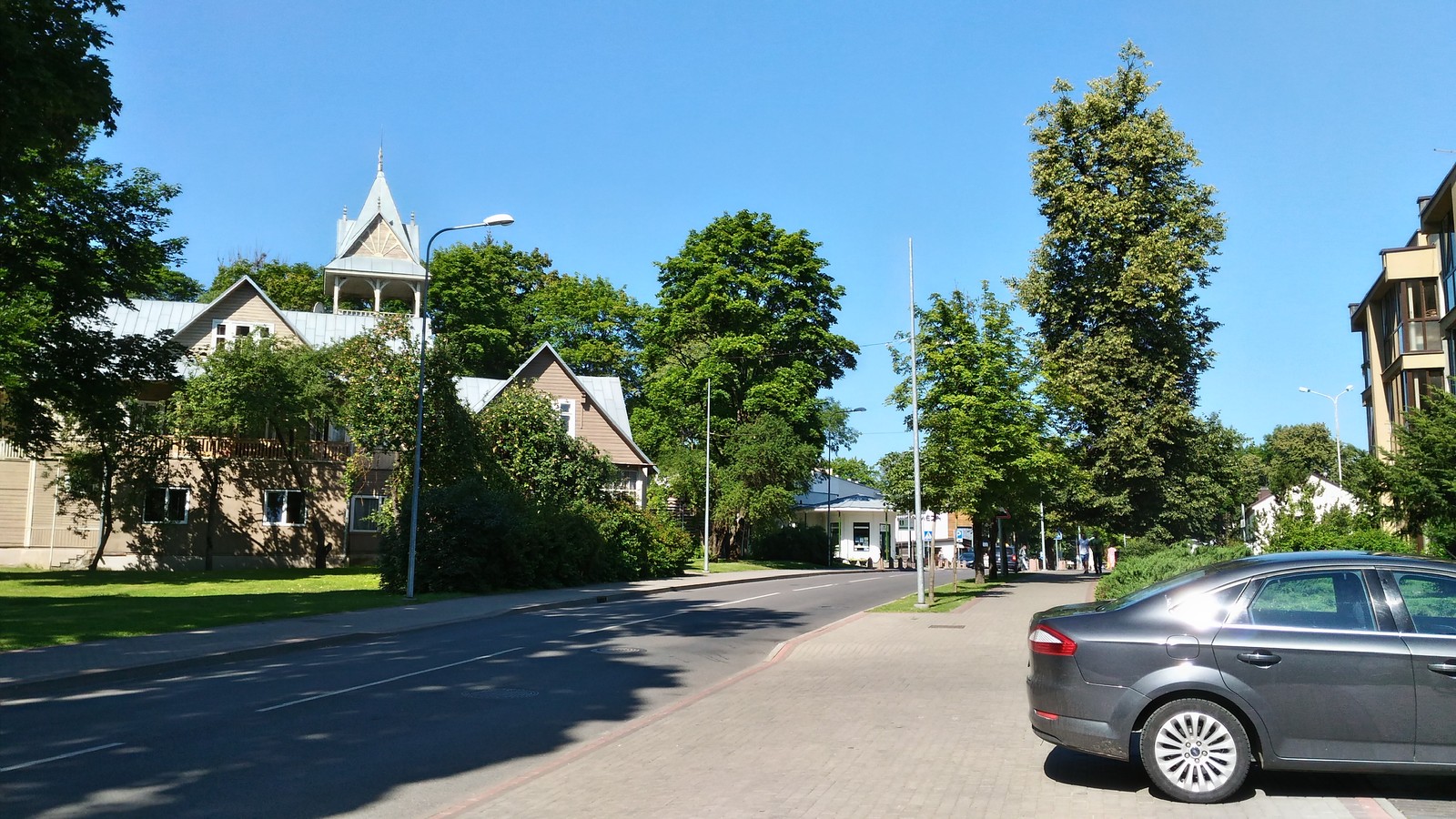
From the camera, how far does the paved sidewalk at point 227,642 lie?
12.4 meters

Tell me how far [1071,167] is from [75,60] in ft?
104

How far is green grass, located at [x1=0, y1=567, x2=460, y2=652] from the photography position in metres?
17.3

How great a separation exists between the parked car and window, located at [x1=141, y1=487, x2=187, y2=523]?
42.7 m

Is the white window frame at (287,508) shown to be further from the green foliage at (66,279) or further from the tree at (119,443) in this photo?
the green foliage at (66,279)

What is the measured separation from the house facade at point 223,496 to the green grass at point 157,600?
340 cm

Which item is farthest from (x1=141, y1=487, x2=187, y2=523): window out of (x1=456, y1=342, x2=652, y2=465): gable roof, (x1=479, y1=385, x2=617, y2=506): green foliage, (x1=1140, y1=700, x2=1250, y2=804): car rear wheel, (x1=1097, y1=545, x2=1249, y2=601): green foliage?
(x1=1140, y1=700, x2=1250, y2=804): car rear wheel

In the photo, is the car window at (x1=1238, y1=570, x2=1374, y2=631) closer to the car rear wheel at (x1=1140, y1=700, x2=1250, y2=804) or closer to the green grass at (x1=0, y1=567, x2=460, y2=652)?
the car rear wheel at (x1=1140, y1=700, x2=1250, y2=804)

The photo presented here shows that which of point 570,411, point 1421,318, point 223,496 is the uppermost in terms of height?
point 1421,318

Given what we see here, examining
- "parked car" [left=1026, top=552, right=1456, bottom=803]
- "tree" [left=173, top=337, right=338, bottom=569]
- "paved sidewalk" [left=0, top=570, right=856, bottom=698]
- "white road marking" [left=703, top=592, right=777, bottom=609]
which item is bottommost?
"white road marking" [left=703, top=592, right=777, bottom=609]

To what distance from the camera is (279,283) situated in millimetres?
70938

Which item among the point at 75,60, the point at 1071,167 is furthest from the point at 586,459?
the point at 75,60

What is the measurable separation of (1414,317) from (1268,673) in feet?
107

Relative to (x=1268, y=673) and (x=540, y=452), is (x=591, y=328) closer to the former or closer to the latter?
(x=540, y=452)

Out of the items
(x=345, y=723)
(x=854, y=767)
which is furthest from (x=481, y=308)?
(x=854, y=767)
